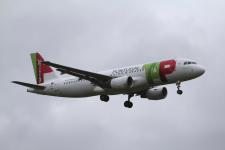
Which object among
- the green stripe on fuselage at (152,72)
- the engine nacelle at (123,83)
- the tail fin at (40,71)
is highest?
the tail fin at (40,71)

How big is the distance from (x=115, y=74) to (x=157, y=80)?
6.07 metres

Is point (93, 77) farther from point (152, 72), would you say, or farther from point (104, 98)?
point (152, 72)

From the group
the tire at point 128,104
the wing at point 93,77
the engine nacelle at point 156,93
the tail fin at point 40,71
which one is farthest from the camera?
the tail fin at point 40,71

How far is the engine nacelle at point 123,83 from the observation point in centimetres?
8381

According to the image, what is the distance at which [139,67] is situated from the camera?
3349 inches

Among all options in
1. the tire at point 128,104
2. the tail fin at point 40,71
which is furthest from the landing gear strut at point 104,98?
the tail fin at point 40,71

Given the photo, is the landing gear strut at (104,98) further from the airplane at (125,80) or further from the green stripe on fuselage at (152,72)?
the green stripe on fuselage at (152,72)

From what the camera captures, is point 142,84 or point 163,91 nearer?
point 142,84

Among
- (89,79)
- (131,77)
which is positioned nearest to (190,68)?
(131,77)

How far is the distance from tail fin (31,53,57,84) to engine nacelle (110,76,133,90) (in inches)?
565

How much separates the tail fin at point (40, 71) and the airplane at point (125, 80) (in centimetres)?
178

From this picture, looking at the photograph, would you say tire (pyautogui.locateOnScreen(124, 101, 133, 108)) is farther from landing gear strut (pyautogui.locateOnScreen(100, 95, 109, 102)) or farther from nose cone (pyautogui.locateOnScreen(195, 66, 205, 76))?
nose cone (pyautogui.locateOnScreen(195, 66, 205, 76))

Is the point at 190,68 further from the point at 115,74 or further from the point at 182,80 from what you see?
the point at 115,74

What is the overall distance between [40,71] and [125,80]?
18.1 metres
